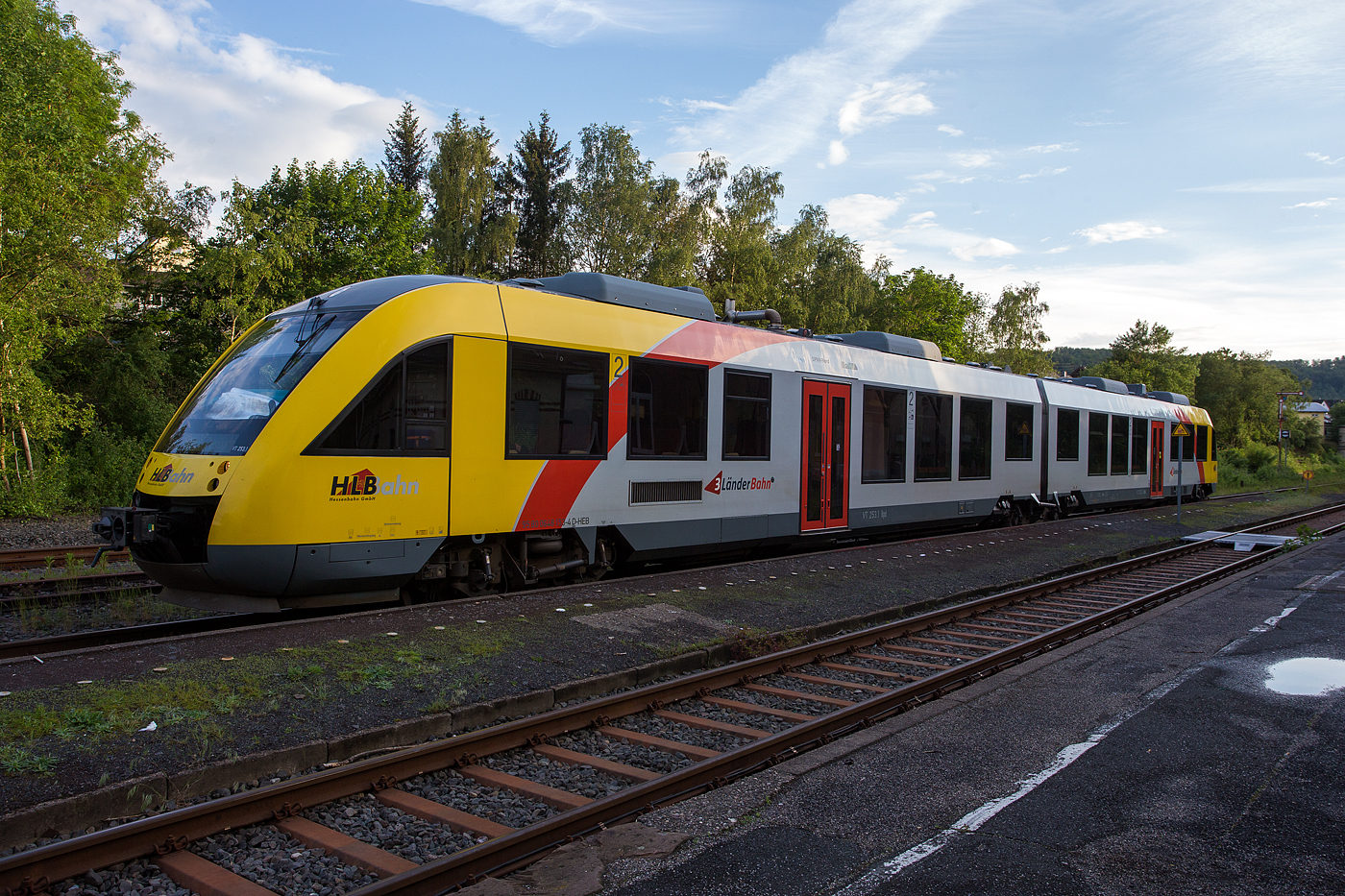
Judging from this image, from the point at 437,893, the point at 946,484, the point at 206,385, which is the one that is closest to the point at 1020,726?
the point at 437,893

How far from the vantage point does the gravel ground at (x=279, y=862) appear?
352 cm

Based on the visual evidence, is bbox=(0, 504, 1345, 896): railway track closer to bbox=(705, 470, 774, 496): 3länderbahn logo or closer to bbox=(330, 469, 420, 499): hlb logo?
bbox=(330, 469, 420, 499): hlb logo

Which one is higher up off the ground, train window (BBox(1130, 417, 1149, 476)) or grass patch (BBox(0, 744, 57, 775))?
train window (BBox(1130, 417, 1149, 476))

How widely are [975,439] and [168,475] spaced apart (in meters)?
14.0

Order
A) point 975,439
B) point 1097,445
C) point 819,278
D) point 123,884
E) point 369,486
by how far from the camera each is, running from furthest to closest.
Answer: point 819,278
point 1097,445
point 975,439
point 369,486
point 123,884

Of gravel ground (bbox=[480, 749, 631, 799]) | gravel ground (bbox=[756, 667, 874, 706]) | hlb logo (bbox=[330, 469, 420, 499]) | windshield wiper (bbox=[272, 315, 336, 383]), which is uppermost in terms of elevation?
windshield wiper (bbox=[272, 315, 336, 383])

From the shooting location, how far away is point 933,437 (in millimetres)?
15719

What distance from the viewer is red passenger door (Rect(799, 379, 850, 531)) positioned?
1300 centimetres

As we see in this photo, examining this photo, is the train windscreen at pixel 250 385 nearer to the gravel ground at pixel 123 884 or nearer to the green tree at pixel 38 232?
the gravel ground at pixel 123 884

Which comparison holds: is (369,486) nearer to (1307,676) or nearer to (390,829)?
(390,829)

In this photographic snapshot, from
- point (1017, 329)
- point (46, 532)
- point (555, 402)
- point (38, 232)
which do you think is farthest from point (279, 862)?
point (1017, 329)

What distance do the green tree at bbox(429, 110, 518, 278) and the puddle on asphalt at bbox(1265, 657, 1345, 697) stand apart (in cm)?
3750

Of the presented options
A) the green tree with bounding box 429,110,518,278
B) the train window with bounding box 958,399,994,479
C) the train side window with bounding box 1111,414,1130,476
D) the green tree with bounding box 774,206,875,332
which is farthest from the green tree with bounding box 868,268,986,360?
the train window with bounding box 958,399,994,479

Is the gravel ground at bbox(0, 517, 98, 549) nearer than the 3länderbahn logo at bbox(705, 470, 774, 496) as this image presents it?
No
